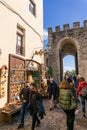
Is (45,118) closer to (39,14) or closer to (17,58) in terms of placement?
(17,58)

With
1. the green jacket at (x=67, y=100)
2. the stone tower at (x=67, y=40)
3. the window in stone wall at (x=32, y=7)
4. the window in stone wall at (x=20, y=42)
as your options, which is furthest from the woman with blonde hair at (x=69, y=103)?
the stone tower at (x=67, y=40)

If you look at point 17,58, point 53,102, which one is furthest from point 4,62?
point 53,102

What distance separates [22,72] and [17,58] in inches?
37.3

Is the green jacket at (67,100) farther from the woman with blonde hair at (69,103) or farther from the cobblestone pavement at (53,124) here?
the cobblestone pavement at (53,124)

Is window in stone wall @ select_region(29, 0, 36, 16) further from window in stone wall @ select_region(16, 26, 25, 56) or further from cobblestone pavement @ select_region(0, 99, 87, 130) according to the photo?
cobblestone pavement @ select_region(0, 99, 87, 130)

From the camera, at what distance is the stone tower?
1795 cm

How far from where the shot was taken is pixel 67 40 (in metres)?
19.8

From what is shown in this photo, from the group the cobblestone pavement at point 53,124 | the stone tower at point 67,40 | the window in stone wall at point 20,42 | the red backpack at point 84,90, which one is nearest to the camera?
the cobblestone pavement at point 53,124

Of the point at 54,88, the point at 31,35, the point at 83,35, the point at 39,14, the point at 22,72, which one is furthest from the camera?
the point at 83,35

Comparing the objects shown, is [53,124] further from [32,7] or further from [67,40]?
[67,40]

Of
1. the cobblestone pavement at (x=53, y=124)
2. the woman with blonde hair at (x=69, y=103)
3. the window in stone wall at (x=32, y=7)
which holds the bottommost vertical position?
the cobblestone pavement at (x=53, y=124)

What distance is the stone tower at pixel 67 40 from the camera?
18.0 metres

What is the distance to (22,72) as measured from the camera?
8430mm

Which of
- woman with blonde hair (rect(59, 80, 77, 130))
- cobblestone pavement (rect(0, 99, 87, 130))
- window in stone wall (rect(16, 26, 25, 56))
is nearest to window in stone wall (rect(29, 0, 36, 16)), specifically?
window in stone wall (rect(16, 26, 25, 56))
